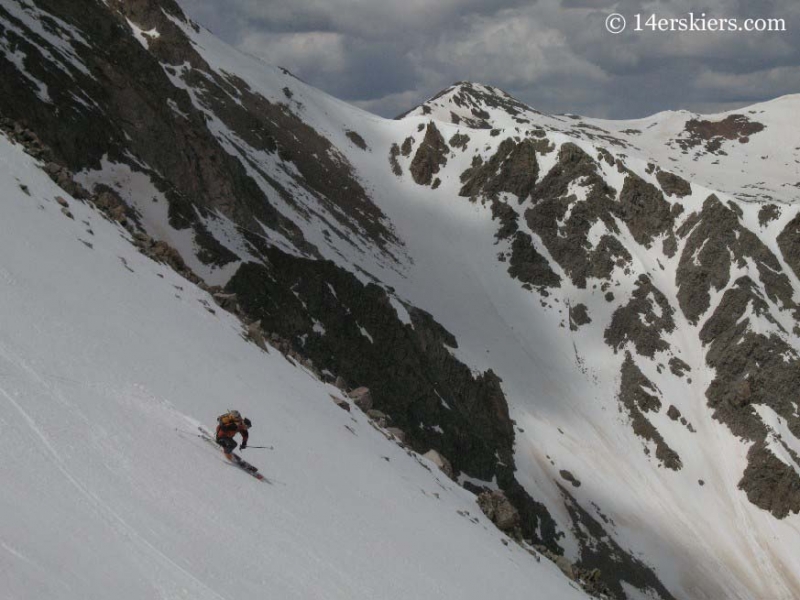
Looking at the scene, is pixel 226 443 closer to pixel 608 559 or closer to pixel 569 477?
pixel 608 559

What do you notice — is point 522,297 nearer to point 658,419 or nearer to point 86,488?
point 658,419

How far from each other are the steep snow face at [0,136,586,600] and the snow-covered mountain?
0.24 feet

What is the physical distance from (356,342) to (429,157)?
64492 mm

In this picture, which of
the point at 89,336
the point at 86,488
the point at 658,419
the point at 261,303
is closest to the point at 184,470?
the point at 86,488

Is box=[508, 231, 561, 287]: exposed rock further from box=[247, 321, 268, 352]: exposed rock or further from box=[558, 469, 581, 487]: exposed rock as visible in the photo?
box=[247, 321, 268, 352]: exposed rock

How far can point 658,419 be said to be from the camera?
85562mm

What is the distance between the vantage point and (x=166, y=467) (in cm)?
1128

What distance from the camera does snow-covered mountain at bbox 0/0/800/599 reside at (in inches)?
435

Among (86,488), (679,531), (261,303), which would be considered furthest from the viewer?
(679,531)

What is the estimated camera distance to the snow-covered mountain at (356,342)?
11.0 meters

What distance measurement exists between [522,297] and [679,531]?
37.7 meters

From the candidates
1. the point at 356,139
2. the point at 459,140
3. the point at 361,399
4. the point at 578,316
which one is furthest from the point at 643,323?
the point at 361,399

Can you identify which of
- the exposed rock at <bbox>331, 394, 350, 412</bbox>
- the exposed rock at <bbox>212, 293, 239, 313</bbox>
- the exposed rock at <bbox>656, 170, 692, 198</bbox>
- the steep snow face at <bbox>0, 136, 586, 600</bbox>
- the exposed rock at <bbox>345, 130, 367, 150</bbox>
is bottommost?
the steep snow face at <bbox>0, 136, 586, 600</bbox>

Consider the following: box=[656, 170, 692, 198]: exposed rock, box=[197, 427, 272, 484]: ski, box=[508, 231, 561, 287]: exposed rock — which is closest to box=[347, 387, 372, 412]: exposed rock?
box=[197, 427, 272, 484]: ski
